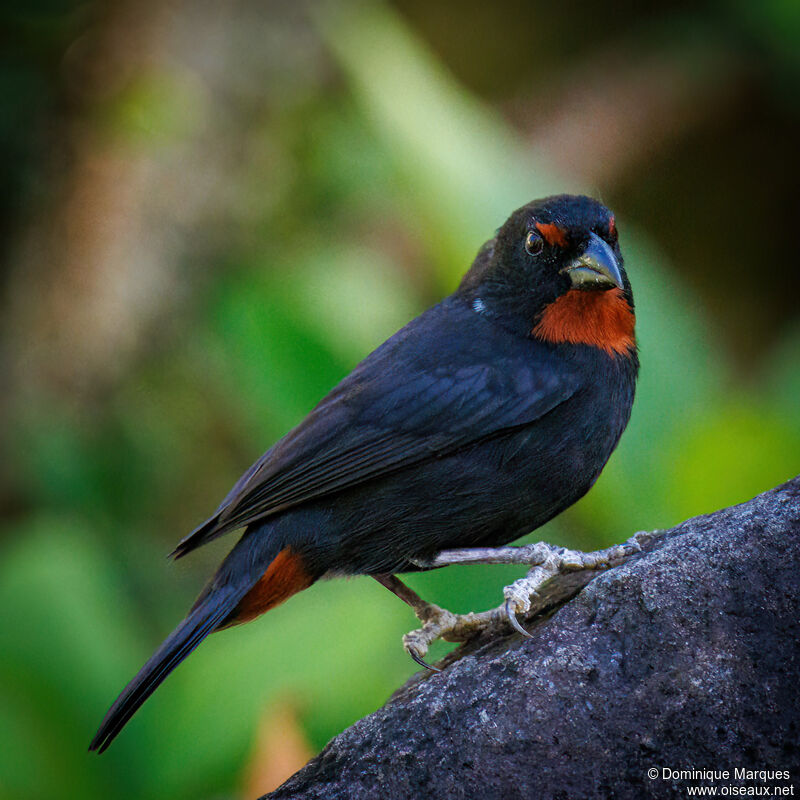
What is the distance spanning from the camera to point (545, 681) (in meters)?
2.24

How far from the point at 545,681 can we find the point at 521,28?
191 inches

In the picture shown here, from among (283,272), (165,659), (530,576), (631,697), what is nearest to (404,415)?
(530,576)

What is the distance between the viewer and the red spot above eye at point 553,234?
2.95 metres

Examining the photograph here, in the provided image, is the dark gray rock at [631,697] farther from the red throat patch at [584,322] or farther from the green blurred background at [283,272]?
the green blurred background at [283,272]

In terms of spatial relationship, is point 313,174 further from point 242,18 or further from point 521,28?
point 521,28

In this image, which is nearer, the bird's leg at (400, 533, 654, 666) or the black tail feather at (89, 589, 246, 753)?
the black tail feather at (89, 589, 246, 753)

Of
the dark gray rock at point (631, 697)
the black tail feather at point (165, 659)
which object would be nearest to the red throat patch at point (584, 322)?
the dark gray rock at point (631, 697)

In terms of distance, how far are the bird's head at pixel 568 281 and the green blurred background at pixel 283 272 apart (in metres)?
0.93

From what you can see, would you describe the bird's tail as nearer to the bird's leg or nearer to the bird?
the bird

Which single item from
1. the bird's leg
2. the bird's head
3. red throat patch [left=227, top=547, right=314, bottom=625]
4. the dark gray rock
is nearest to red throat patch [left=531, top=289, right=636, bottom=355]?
the bird's head

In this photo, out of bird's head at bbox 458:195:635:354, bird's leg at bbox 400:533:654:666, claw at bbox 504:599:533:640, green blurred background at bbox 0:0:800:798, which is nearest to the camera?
claw at bbox 504:599:533:640

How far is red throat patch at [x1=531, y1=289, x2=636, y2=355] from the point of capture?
293 cm

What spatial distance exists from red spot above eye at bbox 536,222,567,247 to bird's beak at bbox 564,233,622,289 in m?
0.06

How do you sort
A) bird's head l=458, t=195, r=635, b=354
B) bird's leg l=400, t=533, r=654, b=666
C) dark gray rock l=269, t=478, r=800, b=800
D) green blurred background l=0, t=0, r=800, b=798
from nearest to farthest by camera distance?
dark gray rock l=269, t=478, r=800, b=800
bird's leg l=400, t=533, r=654, b=666
bird's head l=458, t=195, r=635, b=354
green blurred background l=0, t=0, r=800, b=798
